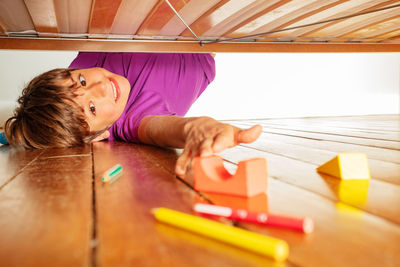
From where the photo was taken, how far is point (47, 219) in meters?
0.41

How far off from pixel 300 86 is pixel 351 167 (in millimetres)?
2273

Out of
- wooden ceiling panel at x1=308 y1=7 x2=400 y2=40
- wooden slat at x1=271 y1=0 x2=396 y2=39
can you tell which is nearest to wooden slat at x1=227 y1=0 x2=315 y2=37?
wooden slat at x1=271 y1=0 x2=396 y2=39

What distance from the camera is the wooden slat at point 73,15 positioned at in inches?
34.2

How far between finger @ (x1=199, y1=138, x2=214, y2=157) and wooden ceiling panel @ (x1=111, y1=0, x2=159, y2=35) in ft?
1.74

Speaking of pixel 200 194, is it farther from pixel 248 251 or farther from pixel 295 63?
pixel 295 63

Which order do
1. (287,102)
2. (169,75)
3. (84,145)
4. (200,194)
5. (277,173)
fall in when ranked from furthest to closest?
(287,102), (169,75), (84,145), (277,173), (200,194)

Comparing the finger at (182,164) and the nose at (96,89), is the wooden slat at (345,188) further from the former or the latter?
the nose at (96,89)

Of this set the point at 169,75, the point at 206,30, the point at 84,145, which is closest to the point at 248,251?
the point at 206,30

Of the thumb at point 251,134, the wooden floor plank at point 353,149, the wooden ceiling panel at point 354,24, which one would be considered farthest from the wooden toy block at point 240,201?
the wooden ceiling panel at point 354,24

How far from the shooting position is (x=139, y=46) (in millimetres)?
1148

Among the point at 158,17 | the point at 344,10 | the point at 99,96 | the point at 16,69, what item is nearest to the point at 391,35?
the point at 344,10

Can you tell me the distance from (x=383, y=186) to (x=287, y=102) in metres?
2.23

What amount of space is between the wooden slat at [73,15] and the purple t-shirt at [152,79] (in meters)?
0.36

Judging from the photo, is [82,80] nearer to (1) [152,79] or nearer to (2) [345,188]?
(1) [152,79]
